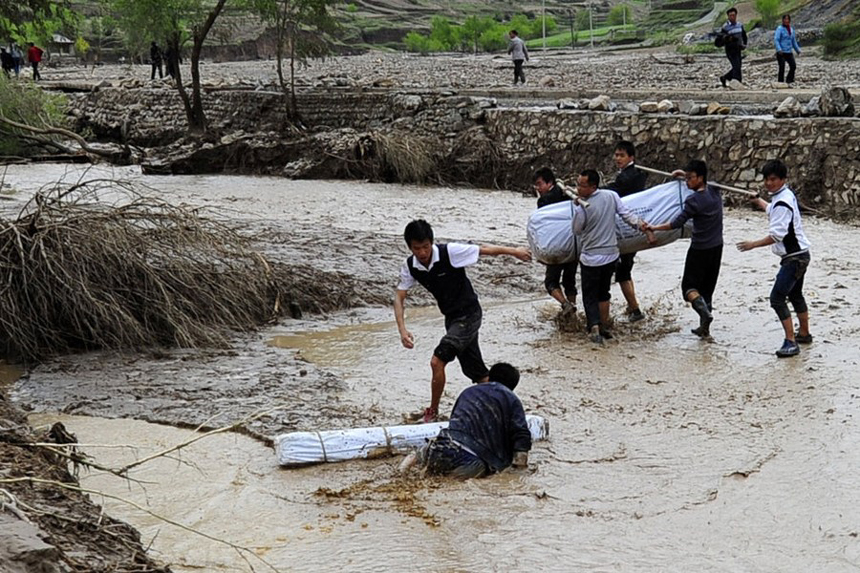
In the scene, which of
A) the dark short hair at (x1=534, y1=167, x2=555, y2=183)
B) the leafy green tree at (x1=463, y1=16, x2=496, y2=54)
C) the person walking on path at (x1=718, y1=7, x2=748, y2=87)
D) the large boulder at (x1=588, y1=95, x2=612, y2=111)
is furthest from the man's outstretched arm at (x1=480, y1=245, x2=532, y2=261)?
the leafy green tree at (x1=463, y1=16, x2=496, y2=54)

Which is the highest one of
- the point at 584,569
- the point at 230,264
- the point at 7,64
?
the point at 7,64

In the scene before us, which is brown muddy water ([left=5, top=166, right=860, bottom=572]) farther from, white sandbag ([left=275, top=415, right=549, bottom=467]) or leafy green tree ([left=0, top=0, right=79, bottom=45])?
leafy green tree ([left=0, top=0, right=79, bottom=45])

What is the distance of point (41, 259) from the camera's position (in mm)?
10125

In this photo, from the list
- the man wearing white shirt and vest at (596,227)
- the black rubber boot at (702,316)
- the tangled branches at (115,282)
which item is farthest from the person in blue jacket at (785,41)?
the tangled branches at (115,282)

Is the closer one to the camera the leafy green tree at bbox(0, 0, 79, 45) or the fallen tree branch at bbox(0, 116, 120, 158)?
the fallen tree branch at bbox(0, 116, 120, 158)

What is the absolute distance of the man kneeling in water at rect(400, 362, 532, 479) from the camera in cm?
686

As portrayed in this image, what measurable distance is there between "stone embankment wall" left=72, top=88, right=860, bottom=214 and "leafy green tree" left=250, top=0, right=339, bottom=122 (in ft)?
1.89

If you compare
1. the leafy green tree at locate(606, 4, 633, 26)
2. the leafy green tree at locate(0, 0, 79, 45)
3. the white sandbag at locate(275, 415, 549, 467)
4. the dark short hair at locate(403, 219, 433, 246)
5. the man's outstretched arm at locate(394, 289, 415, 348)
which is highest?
the leafy green tree at locate(606, 4, 633, 26)

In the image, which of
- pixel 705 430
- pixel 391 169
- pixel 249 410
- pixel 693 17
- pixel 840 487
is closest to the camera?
pixel 840 487

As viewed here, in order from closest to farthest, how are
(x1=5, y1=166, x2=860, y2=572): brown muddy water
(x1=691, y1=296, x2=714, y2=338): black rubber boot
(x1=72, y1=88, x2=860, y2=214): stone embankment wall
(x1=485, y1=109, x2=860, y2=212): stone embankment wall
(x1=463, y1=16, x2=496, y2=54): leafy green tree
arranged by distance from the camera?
1. (x1=5, y1=166, x2=860, y2=572): brown muddy water
2. (x1=691, y1=296, x2=714, y2=338): black rubber boot
3. (x1=485, y1=109, x2=860, y2=212): stone embankment wall
4. (x1=72, y1=88, x2=860, y2=214): stone embankment wall
5. (x1=463, y1=16, x2=496, y2=54): leafy green tree

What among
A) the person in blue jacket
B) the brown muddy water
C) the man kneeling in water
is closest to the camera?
the brown muddy water

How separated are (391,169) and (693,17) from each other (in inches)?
2260

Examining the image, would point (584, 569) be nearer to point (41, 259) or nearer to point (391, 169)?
point (41, 259)

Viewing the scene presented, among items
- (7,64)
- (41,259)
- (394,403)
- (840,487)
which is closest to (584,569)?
(840,487)
